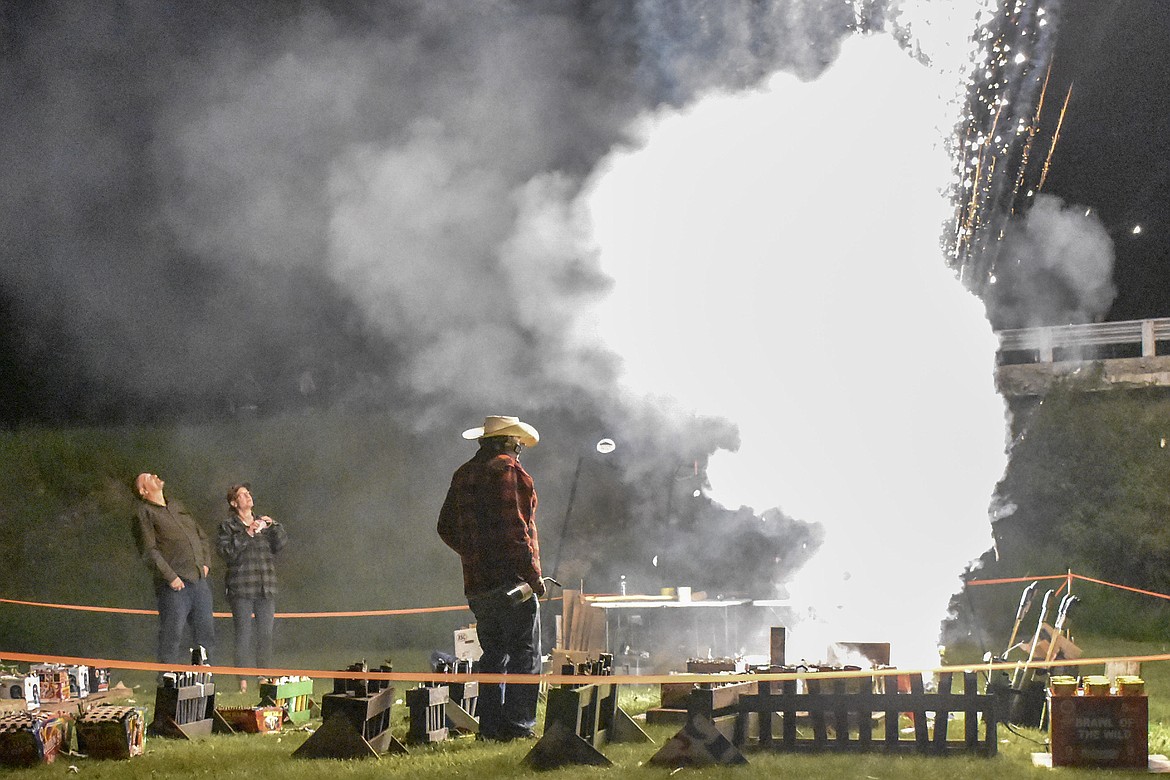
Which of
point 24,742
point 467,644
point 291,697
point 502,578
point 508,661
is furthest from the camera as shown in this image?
point 467,644

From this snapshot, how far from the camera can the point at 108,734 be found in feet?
16.9

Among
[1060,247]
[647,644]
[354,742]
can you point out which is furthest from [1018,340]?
[354,742]

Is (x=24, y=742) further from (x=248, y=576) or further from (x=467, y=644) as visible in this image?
(x=467, y=644)

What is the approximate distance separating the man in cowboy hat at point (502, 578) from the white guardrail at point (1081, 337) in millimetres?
10061

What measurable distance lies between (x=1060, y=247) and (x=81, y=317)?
46.1 ft

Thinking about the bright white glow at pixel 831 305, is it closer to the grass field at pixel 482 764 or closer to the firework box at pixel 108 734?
the grass field at pixel 482 764

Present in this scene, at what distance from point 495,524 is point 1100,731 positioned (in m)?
2.86

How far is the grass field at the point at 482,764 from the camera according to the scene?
178 inches

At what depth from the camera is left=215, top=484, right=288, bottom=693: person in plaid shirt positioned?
26.4 feet

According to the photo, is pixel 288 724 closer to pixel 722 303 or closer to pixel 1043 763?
pixel 1043 763

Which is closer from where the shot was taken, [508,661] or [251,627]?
[508,661]

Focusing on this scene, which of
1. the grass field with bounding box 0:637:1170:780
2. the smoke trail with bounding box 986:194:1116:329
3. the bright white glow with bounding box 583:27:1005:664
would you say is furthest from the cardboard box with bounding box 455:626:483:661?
the smoke trail with bounding box 986:194:1116:329

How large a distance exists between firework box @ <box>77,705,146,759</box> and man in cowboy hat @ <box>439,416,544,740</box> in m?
1.65

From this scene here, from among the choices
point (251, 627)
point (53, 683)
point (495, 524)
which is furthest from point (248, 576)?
point (495, 524)
